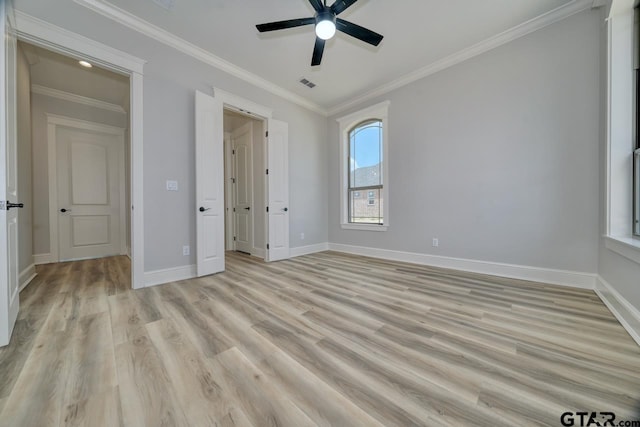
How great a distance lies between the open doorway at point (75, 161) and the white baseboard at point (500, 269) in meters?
5.00

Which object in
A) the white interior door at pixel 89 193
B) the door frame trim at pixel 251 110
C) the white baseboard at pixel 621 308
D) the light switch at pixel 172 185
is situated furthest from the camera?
the white interior door at pixel 89 193

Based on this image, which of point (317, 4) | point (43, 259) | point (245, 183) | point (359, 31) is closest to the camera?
point (317, 4)

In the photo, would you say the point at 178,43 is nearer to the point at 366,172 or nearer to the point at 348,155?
the point at 348,155

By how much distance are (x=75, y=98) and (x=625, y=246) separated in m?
7.38

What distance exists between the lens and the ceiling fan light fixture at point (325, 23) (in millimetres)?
1946

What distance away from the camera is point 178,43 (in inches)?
111

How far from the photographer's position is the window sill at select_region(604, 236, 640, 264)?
5.10 ft

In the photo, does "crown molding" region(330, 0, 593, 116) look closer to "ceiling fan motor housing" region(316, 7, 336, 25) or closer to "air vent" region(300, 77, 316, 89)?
"air vent" region(300, 77, 316, 89)

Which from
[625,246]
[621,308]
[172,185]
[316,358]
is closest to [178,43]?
[172,185]

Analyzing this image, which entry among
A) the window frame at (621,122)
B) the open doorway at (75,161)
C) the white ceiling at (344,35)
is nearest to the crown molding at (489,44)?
the white ceiling at (344,35)

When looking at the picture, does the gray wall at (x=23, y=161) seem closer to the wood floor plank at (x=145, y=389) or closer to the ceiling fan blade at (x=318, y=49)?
the wood floor plank at (x=145, y=389)

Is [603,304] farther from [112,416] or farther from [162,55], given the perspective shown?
[162,55]

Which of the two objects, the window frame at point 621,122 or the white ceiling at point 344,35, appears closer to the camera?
the window frame at point 621,122

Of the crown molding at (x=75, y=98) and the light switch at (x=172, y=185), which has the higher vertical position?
the crown molding at (x=75, y=98)
